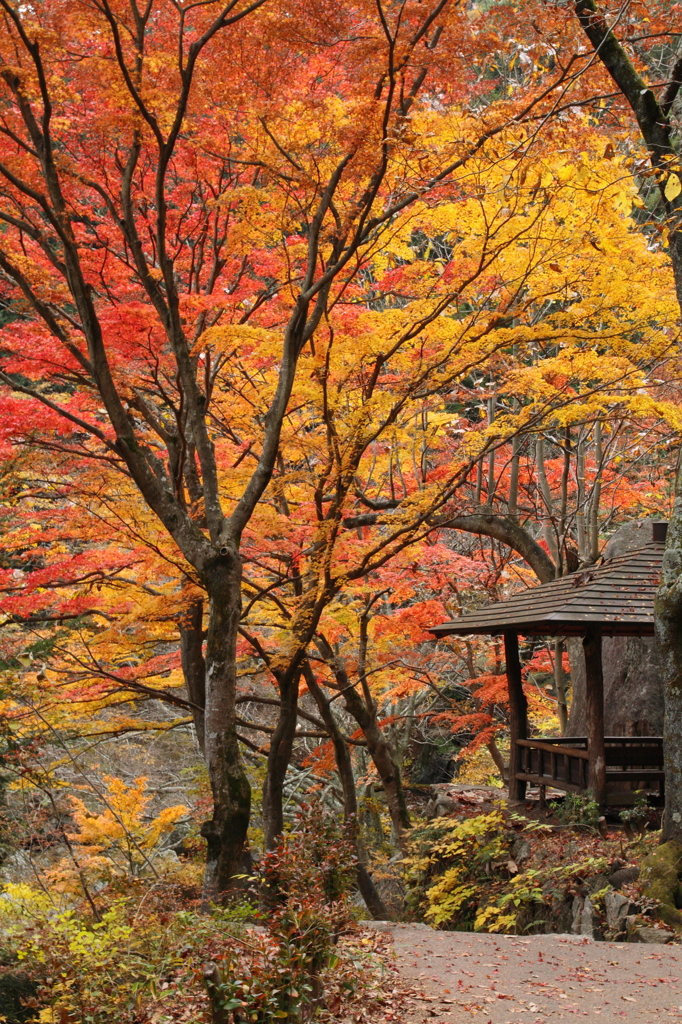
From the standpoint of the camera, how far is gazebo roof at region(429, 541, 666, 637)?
8.79m

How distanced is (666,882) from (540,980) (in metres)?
1.71

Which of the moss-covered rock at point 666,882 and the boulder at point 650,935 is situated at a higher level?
the moss-covered rock at point 666,882

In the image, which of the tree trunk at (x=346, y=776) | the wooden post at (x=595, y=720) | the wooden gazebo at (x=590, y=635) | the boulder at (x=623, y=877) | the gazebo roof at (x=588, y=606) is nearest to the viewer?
the boulder at (x=623, y=877)

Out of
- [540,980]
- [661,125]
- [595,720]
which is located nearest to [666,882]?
[540,980]

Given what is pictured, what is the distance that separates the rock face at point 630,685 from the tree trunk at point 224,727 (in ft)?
21.2

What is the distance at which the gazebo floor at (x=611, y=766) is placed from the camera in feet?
31.0

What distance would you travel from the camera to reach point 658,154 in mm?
7422

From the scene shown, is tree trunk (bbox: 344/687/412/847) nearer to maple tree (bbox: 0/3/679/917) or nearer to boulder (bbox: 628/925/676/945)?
maple tree (bbox: 0/3/679/917)

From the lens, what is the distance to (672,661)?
23.9 feet

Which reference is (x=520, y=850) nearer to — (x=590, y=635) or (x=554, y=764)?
(x=554, y=764)

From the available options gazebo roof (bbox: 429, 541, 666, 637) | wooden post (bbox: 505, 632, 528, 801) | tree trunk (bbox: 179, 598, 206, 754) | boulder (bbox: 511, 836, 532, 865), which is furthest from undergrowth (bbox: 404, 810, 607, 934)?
tree trunk (bbox: 179, 598, 206, 754)

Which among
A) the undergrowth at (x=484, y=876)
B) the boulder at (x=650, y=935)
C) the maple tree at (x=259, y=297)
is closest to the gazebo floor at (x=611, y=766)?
the undergrowth at (x=484, y=876)

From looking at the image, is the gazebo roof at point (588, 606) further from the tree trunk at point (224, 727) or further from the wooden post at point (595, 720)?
the tree trunk at point (224, 727)

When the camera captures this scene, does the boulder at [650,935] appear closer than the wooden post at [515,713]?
Yes
